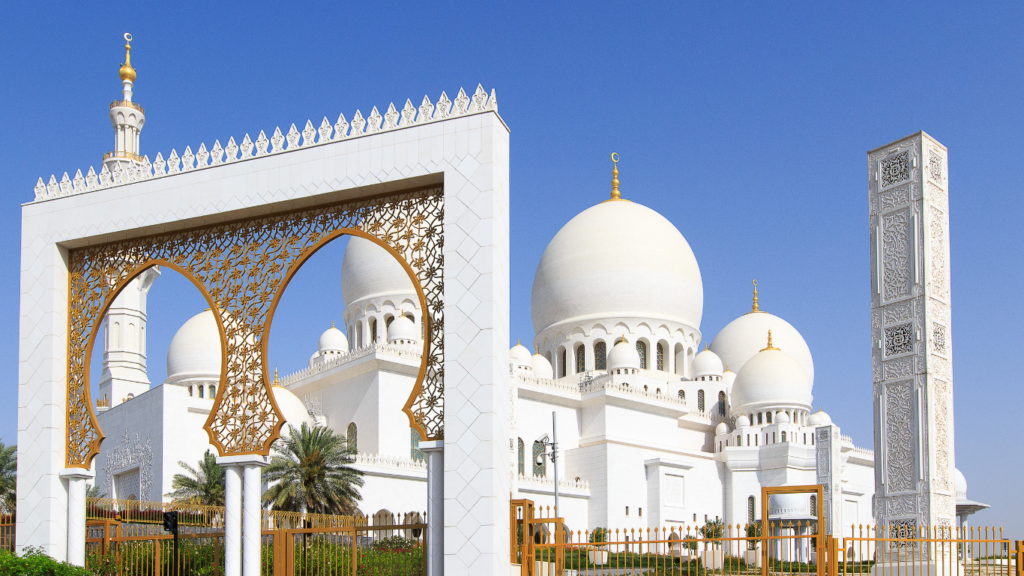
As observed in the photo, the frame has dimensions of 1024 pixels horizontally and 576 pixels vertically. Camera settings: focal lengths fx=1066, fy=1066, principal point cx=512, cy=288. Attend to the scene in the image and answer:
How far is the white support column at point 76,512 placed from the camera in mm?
11367

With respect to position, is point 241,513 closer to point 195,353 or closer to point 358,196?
point 358,196

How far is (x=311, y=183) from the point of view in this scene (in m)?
11.0

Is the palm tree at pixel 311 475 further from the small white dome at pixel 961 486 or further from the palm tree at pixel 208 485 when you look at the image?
the small white dome at pixel 961 486

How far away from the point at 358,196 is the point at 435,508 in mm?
3306

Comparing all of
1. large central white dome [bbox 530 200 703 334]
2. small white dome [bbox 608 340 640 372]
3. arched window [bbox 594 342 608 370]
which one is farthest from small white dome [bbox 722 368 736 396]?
arched window [bbox 594 342 608 370]

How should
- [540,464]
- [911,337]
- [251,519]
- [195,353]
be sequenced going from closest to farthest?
[251,519], [911,337], [540,464], [195,353]

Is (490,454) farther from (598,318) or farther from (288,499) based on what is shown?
(598,318)

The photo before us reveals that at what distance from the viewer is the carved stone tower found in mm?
12320

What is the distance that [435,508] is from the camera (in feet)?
32.5

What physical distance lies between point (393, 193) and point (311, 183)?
871 millimetres

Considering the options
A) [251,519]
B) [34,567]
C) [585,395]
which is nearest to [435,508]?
[251,519]

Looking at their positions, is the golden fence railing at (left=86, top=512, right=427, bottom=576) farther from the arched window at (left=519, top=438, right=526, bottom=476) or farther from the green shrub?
the arched window at (left=519, top=438, right=526, bottom=476)

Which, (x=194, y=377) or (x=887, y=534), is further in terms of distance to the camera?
(x=194, y=377)

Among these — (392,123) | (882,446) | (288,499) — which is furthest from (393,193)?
(288,499)
